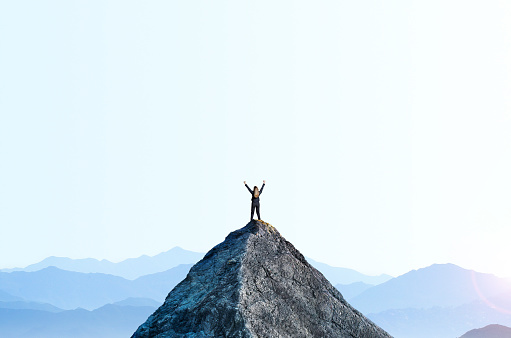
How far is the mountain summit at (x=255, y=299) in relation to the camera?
2353 cm

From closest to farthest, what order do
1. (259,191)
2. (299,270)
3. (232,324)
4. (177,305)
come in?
(232,324)
(177,305)
(299,270)
(259,191)

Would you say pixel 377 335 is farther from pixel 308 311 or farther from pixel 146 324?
pixel 146 324

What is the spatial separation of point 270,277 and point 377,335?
270 inches

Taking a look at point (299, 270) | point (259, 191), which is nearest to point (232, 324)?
point (299, 270)

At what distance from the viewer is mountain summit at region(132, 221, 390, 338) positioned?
23531 millimetres

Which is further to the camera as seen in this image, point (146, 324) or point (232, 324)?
point (146, 324)

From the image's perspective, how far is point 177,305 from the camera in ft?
85.5

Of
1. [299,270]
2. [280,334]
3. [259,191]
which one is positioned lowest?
[280,334]

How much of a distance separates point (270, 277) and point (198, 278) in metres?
3.73

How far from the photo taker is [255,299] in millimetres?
24516

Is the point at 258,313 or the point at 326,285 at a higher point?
the point at 326,285

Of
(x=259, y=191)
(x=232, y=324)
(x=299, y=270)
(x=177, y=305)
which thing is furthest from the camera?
(x=259, y=191)

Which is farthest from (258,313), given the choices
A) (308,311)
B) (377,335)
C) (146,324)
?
(377,335)

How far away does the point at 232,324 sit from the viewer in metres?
23.0
